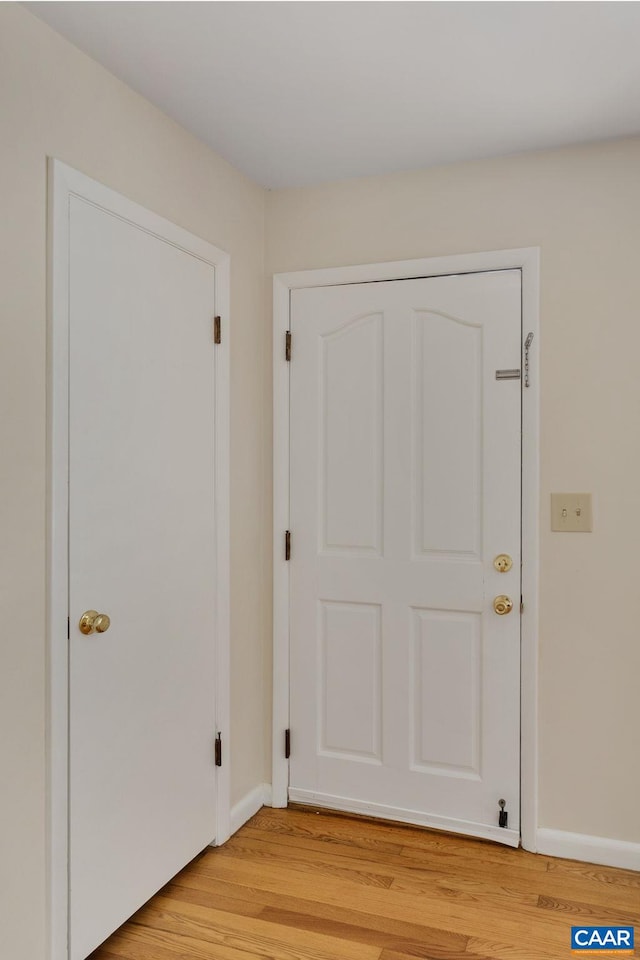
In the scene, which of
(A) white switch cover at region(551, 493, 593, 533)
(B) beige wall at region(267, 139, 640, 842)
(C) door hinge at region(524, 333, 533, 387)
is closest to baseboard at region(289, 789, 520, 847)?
(B) beige wall at region(267, 139, 640, 842)

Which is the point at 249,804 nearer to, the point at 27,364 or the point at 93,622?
the point at 93,622

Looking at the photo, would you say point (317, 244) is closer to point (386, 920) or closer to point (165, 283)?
point (165, 283)

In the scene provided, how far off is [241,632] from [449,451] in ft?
3.37

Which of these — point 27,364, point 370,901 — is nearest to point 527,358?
point 27,364

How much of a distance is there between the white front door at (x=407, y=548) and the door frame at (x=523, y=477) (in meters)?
0.03

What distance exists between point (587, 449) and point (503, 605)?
61 centimetres

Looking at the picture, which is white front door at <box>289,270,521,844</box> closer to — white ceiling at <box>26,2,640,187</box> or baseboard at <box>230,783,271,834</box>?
baseboard at <box>230,783,271,834</box>

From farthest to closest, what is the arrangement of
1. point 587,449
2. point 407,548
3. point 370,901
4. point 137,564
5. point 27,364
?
1. point 407,548
2. point 587,449
3. point 370,901
4. point 137,564
5. point 27,364

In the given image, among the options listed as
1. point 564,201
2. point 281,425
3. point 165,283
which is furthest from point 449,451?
point 165,283

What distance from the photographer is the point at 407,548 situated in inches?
104

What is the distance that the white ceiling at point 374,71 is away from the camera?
1.70 metres

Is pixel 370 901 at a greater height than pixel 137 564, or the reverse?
pixel 137 564

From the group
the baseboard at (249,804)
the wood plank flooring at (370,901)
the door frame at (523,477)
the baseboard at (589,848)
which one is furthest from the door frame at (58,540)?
the baseboard at (589,848)

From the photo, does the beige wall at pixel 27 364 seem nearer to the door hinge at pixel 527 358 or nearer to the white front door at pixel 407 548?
the white front door at pixel 407 548
